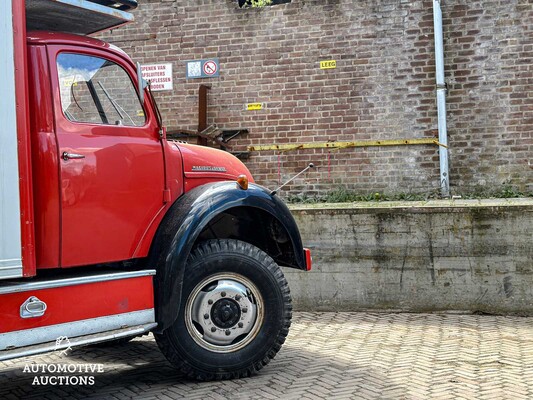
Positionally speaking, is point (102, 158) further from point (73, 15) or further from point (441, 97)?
point (441, 97)

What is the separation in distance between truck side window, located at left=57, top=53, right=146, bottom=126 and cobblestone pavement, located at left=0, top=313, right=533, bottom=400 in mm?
2080

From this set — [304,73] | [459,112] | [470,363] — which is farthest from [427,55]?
[470,363]

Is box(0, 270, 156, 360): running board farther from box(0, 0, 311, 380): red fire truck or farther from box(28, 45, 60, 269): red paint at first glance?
box(28, 45, 60, 269): red paint

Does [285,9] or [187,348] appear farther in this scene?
[285,9]

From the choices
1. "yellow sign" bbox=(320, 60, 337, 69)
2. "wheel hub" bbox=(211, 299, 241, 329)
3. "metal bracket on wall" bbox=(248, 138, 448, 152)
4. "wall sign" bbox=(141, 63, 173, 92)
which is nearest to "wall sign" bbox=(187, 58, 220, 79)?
"wall sign" bbox=(141, 63, 173, 92)

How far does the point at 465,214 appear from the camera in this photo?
8.48 m

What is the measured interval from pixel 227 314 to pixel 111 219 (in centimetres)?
118

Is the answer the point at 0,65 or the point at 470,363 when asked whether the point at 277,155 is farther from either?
the point at 0,65

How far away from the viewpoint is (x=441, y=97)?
31.6 feet

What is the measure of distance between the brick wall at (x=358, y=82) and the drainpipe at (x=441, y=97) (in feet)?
0.40

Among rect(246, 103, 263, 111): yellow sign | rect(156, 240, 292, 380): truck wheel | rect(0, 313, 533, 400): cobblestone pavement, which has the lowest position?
rect(0, 313, 533, 400): cobblestone pavement

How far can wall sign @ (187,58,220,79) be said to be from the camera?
10.5 metres

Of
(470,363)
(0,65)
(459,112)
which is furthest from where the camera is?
(459,112)

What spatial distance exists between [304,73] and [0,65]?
605 cm
